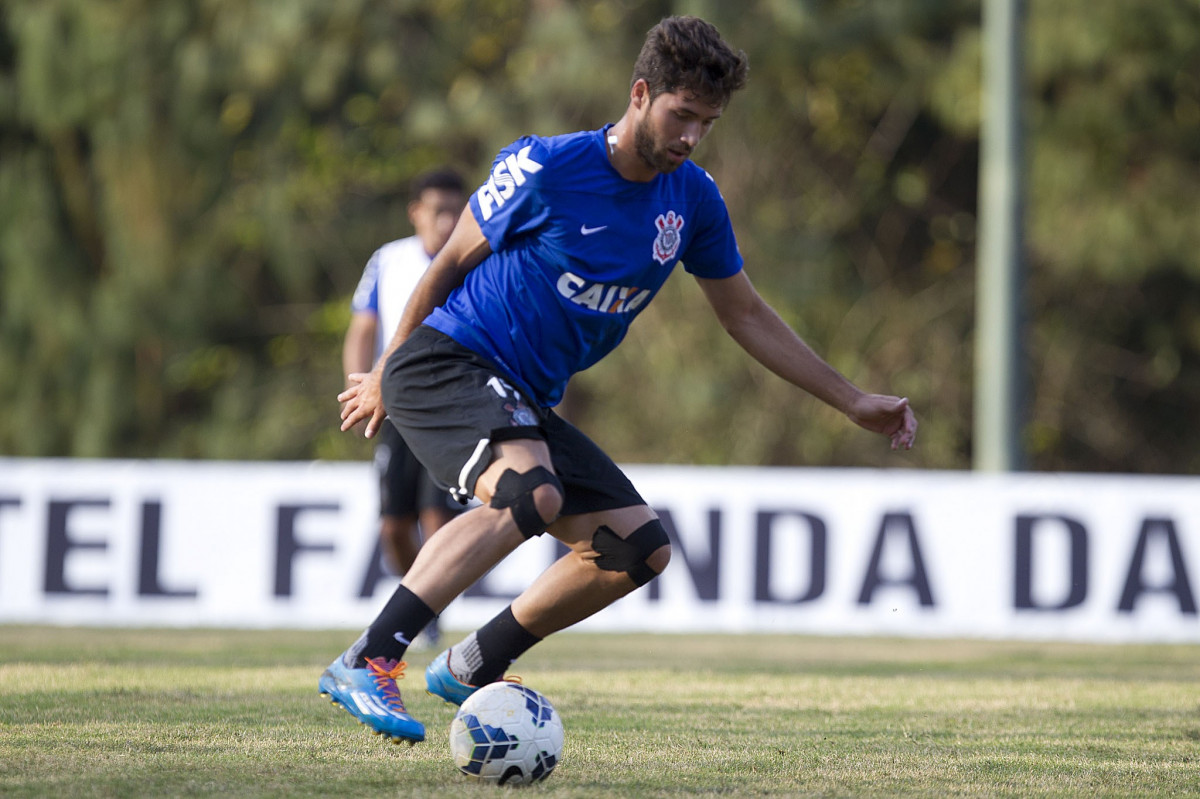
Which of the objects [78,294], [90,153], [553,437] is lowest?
[553,437]

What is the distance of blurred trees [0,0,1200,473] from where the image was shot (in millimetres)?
18984

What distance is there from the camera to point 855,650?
365 inches

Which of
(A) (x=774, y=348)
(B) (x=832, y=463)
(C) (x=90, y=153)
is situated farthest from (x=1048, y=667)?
(C) (x=90, y=153)

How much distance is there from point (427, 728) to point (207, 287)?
17.2 metres

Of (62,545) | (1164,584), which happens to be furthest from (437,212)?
(1164,584)

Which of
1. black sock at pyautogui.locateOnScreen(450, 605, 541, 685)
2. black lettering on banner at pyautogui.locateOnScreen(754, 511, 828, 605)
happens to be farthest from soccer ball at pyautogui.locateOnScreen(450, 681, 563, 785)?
black lettering on banner at pyautogui.locateOnScreen(754, 511, 828, 605)

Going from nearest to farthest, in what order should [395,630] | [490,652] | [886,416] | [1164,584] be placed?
[395,630]
[490,652]
[886,416]
[1164,584]

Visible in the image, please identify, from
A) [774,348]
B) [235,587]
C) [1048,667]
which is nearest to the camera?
[774,348]

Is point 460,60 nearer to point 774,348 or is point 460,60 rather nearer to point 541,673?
point 541,673

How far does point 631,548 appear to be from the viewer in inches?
182

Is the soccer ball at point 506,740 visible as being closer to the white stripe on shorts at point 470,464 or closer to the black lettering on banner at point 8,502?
the white stripe on shorts at point 470,464

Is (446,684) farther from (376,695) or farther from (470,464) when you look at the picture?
(470,464)

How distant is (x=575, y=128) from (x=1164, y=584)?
10.4m

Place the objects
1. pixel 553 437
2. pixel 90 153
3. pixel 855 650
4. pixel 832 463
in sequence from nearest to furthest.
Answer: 1. pixel 553 437
2. pixel 855 650
3. pixel 832 463
4. pixel 90 153
